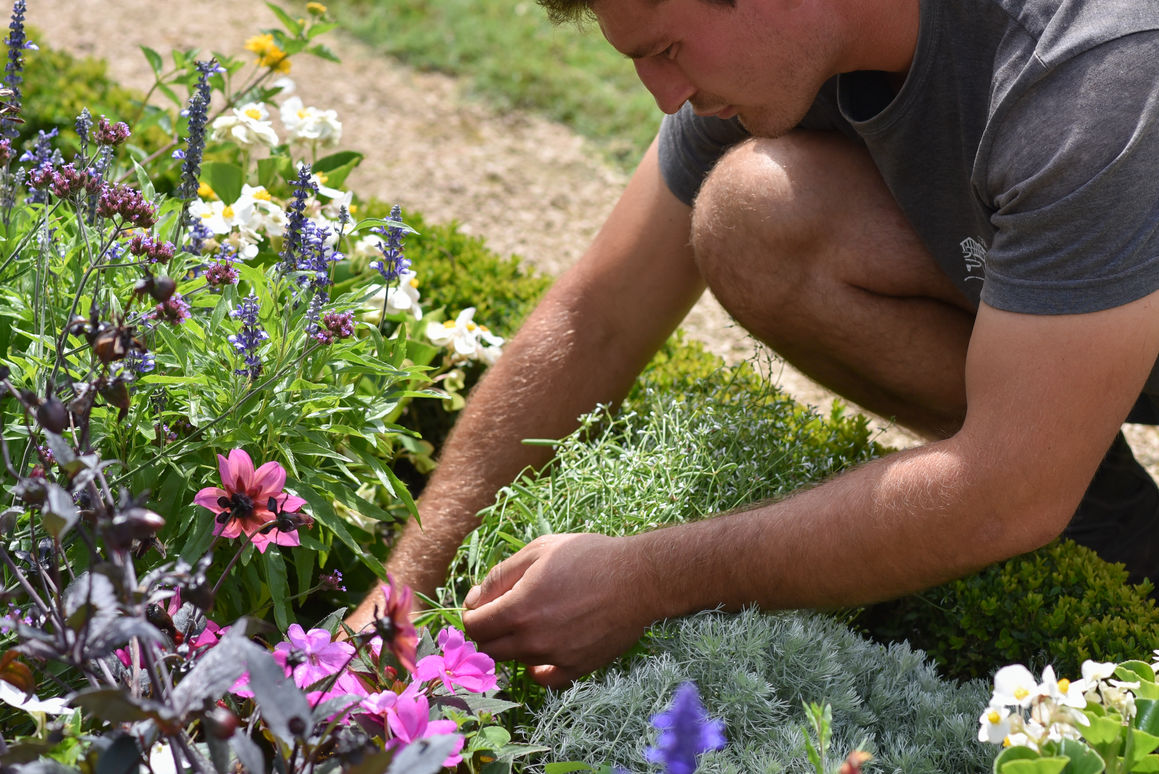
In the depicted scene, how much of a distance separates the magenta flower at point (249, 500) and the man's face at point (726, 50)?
1023 mm

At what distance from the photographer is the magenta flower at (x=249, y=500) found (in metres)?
1.52

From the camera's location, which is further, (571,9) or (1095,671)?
(571,9)

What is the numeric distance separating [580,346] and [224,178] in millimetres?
959

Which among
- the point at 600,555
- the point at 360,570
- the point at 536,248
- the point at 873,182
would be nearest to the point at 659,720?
the point at 600,555

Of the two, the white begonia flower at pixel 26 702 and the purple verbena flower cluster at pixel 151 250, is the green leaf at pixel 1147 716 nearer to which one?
the white begonia flower at pixel 26 702

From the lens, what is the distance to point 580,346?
103 inches

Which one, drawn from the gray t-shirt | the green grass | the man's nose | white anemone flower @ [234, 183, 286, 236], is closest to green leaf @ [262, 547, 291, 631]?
white anemone flower @ [234, 183, 286, 236]

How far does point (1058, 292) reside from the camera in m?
1.78

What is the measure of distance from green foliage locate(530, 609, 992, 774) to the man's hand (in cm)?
6

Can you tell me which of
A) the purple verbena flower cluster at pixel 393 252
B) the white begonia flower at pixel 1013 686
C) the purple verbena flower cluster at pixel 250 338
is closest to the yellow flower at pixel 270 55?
the purple verbena flower cluster at pixel 393 252

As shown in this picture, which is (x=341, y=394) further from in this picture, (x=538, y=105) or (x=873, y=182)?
(x=538, y=105)

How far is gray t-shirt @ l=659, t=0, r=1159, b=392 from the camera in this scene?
1.76 m

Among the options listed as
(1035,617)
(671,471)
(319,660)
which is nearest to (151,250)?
(319,660)

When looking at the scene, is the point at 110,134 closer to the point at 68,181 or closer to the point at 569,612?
the point at 68,181
